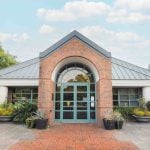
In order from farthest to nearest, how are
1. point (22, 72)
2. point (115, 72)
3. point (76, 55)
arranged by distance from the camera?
point (22, 72)
point (115, 72)
point (76, 55)

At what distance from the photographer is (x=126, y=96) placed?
720 inches

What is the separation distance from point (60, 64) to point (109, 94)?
395 cm

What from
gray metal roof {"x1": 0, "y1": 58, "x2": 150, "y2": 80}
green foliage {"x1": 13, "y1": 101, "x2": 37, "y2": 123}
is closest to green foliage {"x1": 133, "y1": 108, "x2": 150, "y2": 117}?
gray metal roof {"x1": 0, "y1": 58, "x2": 150, "y2": 80}

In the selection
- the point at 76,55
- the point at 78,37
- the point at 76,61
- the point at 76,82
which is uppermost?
the point at 78,37

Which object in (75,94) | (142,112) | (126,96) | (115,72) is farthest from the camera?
(115,72)

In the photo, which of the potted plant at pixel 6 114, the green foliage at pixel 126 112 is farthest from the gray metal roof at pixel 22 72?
the green foliage at pixel 126 112

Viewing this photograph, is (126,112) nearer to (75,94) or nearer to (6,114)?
(75,94)

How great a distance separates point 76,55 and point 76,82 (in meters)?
2.26

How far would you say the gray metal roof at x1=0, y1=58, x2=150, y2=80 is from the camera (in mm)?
17986

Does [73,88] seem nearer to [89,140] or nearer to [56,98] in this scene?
[56,98]

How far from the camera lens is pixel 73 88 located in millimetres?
15094

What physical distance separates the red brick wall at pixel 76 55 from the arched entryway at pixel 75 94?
899mm

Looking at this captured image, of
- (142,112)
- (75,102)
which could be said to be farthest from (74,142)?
(142,112)

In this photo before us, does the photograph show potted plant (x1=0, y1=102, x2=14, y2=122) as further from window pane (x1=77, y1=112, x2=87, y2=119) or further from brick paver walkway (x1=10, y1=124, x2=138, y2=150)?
brick paver walkway (x1=10, y1=124, x2=138, y2=150)
